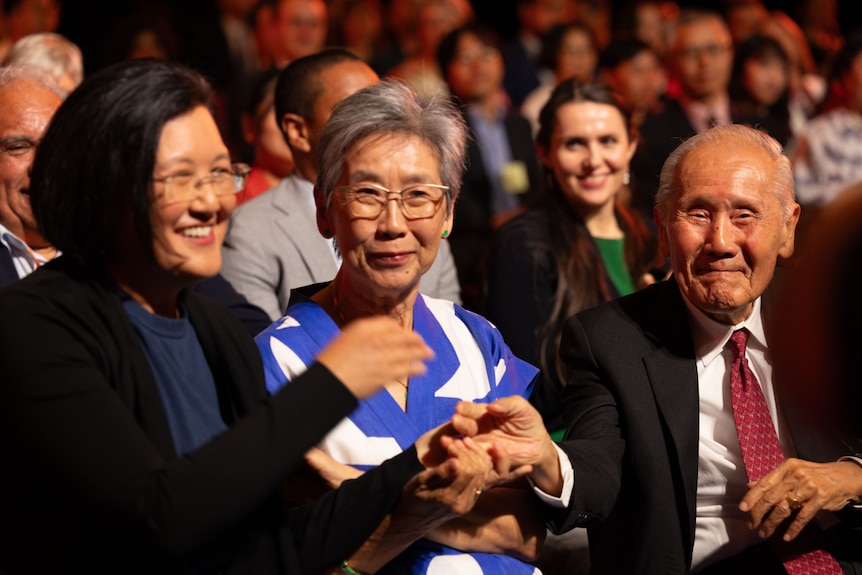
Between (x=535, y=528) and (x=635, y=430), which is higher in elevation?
(x=635, y=430)

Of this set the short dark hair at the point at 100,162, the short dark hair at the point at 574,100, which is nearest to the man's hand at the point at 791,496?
the short dark hair at the point at 100,162

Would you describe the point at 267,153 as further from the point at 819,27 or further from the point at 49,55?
the point at 819,27

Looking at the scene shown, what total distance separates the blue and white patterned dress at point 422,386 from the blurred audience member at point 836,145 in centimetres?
390

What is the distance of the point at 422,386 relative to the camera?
2.27 metres

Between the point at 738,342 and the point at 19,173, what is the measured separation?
5.68 ft

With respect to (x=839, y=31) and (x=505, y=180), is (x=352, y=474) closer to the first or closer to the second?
(x=505, y=180)

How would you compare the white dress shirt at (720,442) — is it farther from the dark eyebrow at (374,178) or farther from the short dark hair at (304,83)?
the short dark hair at (304,83)

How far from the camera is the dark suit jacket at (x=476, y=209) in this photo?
3.96 meters

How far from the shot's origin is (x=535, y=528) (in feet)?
7.41

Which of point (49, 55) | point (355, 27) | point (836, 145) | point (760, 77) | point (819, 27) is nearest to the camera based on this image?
point (49, 55)

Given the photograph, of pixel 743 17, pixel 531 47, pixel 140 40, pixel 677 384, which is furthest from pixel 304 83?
pixel 743 17

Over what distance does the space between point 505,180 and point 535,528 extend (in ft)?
11.1

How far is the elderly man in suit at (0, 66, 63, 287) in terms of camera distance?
8.74 ft

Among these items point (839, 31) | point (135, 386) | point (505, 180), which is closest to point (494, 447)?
point (135, 386)
